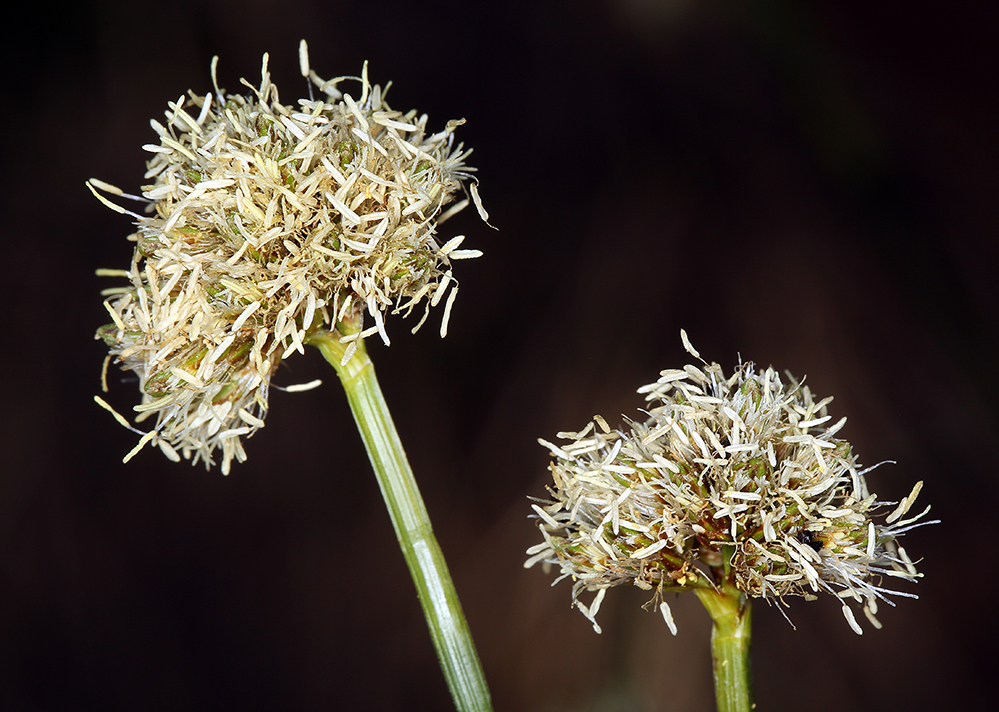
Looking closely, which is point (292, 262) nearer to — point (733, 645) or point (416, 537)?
point (416, 537)

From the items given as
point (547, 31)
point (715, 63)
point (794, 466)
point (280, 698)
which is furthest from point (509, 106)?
point (280, 698)

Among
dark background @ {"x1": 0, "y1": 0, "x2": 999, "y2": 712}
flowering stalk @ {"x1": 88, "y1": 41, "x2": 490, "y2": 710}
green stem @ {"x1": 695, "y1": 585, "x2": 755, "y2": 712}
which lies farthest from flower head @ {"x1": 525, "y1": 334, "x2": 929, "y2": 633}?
dark background @ {"x1": 0, "y1": 0, "x2": 999, "y2": 712}

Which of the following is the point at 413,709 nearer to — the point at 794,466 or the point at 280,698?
the point at 280,698

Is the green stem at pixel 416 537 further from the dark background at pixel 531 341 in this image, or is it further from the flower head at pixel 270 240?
the dark background at pixel 531 341

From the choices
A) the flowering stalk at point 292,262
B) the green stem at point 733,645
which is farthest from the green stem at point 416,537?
the green stem at point 733,645

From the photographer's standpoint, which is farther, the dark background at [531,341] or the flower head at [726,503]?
the dark background at [531,341]

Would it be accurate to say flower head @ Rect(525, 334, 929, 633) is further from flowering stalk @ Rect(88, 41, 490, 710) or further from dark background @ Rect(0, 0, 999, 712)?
dark background @ Rect(0, 0, 999, 712)

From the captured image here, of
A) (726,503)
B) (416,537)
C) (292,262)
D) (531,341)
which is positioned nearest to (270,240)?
(292,262)
